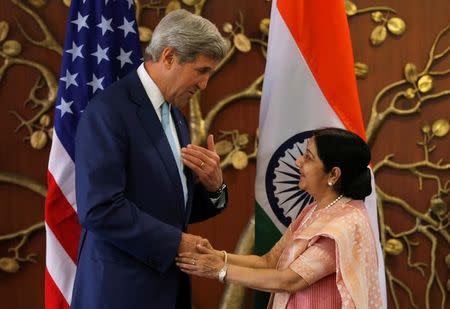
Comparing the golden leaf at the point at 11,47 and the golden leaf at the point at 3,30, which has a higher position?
the golden leaf at the point at 3,30

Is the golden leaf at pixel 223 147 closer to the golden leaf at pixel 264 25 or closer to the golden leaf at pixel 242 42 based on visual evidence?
the golden leaf at pixel 242 42

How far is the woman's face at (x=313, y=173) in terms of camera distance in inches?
70.1

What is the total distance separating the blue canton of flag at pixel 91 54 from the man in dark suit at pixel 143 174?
0.44 metres

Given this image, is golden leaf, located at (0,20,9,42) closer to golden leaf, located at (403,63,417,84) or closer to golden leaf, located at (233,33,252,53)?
golden leaf, located at (233,33,252,53)

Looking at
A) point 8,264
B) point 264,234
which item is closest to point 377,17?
point 264,234

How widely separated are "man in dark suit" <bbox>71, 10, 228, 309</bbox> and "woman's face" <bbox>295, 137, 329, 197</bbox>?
0.87 feet

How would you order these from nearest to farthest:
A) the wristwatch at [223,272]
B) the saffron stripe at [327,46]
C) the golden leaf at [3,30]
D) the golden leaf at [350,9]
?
1. the wristwatch at [223,272]
2. the saffron stripe at [327,46]
3. the golden leaf at [3,30]
4. the golden leaf at [350,9]

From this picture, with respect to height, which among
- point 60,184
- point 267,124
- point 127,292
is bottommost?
point 127,292

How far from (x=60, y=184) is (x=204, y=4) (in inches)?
45.6

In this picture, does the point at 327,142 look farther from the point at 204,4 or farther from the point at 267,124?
the point at 204,4

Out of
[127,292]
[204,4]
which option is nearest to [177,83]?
[127,292]

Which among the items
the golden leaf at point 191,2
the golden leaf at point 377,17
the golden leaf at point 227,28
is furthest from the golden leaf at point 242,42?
the golden leaf at point 377,17

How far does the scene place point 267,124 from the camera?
2.22 meters

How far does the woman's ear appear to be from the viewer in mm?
1760
